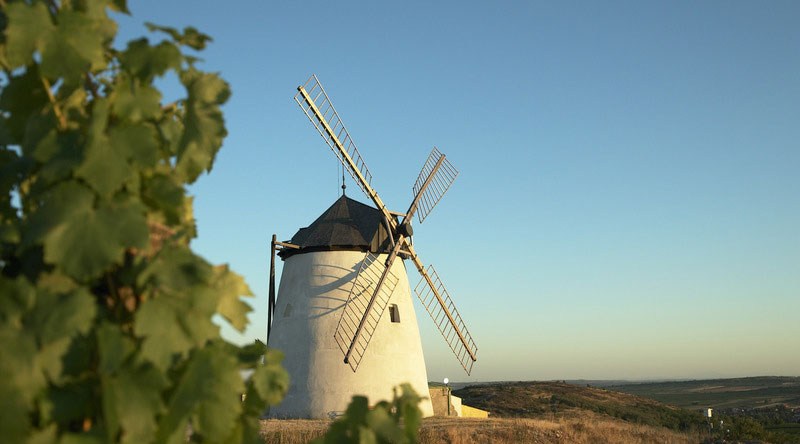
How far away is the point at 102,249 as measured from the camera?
1.74 meters

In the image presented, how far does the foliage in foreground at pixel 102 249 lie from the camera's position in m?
1.69

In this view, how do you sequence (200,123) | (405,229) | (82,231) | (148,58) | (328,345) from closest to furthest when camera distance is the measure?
(82,231) < (148,58) < (200,123) < (328,345) < (405,229)

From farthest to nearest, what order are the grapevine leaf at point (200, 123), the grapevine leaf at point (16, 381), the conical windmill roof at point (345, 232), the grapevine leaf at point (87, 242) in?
the conical windmill roof at point (345, 232) < the grapevine leaf at point (200, 123) < the grapevine leaf at point (87, 242) < the grapevine leaf at point (16, 381)

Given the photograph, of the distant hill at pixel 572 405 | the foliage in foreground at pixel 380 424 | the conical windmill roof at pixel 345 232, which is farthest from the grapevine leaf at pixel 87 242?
the distant hill at pixel 572 405

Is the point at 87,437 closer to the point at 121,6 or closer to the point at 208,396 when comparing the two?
the point at 208,396

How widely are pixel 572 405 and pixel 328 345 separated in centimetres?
2657

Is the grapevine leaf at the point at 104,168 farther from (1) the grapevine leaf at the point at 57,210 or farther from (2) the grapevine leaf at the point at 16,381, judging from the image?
(2) the grapevine leaf at the point at 16,381

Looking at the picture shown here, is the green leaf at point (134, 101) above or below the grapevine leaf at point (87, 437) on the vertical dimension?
above

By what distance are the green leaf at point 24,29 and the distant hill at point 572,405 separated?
1375 inches

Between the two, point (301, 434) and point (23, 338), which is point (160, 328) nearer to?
point (23, 338)

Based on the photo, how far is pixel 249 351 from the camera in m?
2.46

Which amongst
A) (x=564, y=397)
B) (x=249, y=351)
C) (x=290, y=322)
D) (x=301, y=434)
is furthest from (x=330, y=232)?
(x=564, y=397)

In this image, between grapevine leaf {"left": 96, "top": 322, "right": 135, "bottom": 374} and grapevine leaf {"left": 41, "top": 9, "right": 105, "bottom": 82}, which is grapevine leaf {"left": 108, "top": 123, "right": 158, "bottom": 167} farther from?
grapevine leaf {"left": 96, "top": 322, "right": 135, "bottom": 374}

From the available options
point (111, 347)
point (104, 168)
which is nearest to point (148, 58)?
point (104, 168)
